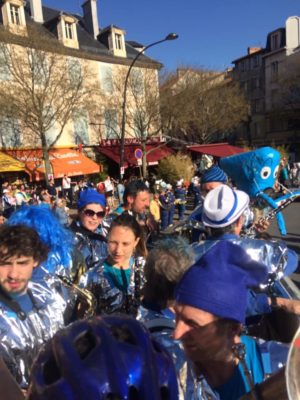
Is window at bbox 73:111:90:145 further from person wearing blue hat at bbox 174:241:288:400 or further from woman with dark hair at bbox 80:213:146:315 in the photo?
person wearing blue hat at bbox 174:241:288:400

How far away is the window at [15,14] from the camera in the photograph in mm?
22469

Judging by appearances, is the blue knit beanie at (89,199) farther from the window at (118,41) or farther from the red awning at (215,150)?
the window at (118,41)

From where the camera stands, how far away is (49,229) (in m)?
2.68

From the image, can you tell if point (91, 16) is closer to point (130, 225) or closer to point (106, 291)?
point (130, 225)

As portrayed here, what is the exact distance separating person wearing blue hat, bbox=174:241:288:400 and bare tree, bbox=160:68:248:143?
28207 mm

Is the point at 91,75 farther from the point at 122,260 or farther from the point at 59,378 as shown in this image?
the point at 59,378

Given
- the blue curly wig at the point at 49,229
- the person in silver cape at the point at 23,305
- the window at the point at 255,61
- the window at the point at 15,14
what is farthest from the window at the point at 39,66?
the window at the point at 255,61

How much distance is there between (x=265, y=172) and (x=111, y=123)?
2412cm

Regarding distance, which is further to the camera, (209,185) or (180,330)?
(209,185)

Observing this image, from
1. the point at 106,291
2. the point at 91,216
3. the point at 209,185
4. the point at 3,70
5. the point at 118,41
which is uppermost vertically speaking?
the point at 118,41

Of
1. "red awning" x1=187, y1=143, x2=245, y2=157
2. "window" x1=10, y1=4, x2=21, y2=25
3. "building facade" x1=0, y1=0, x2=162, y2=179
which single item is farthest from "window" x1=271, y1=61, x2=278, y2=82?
"window" x1=10, y1=4, x2=21, y2=25

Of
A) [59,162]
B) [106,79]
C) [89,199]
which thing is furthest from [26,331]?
[106,79]

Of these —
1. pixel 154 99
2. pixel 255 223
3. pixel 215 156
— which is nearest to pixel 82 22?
pixel 154 99

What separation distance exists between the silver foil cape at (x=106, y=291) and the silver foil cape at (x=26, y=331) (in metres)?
0.41
